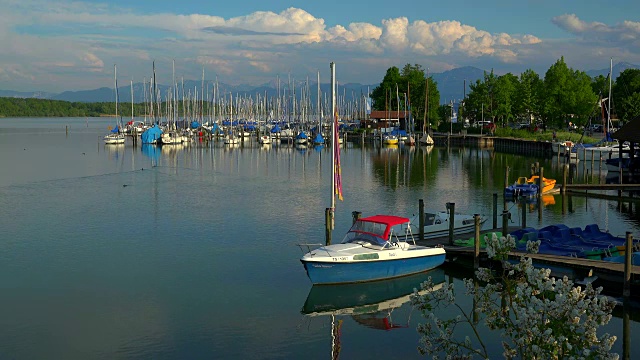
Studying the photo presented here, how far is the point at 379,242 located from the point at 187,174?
162ft

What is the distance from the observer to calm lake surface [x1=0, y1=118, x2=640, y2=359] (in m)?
22.7

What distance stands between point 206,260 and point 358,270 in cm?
932

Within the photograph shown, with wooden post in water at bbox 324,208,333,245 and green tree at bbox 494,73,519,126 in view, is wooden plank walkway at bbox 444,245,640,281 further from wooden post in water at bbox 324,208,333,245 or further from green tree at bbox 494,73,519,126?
green tree at bbox 494,73,519,126

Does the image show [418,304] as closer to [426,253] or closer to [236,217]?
[426,253]

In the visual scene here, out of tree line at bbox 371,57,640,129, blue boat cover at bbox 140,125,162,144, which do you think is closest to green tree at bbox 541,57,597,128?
tree line at bbox 371,57,640,129

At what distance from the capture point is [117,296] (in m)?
27.3

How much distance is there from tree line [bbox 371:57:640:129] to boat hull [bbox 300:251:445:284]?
63.7m

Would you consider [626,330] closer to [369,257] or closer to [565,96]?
[369,257]

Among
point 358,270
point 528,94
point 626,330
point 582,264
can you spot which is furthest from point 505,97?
point 626,330

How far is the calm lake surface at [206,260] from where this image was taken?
2269 centimetres

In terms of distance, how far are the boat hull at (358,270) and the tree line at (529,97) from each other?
63654 millimetres

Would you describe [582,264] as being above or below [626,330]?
above

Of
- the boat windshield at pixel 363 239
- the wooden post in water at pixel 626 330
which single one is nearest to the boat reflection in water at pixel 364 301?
the boat windshield at pixel 363 239

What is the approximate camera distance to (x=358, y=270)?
2742cm
